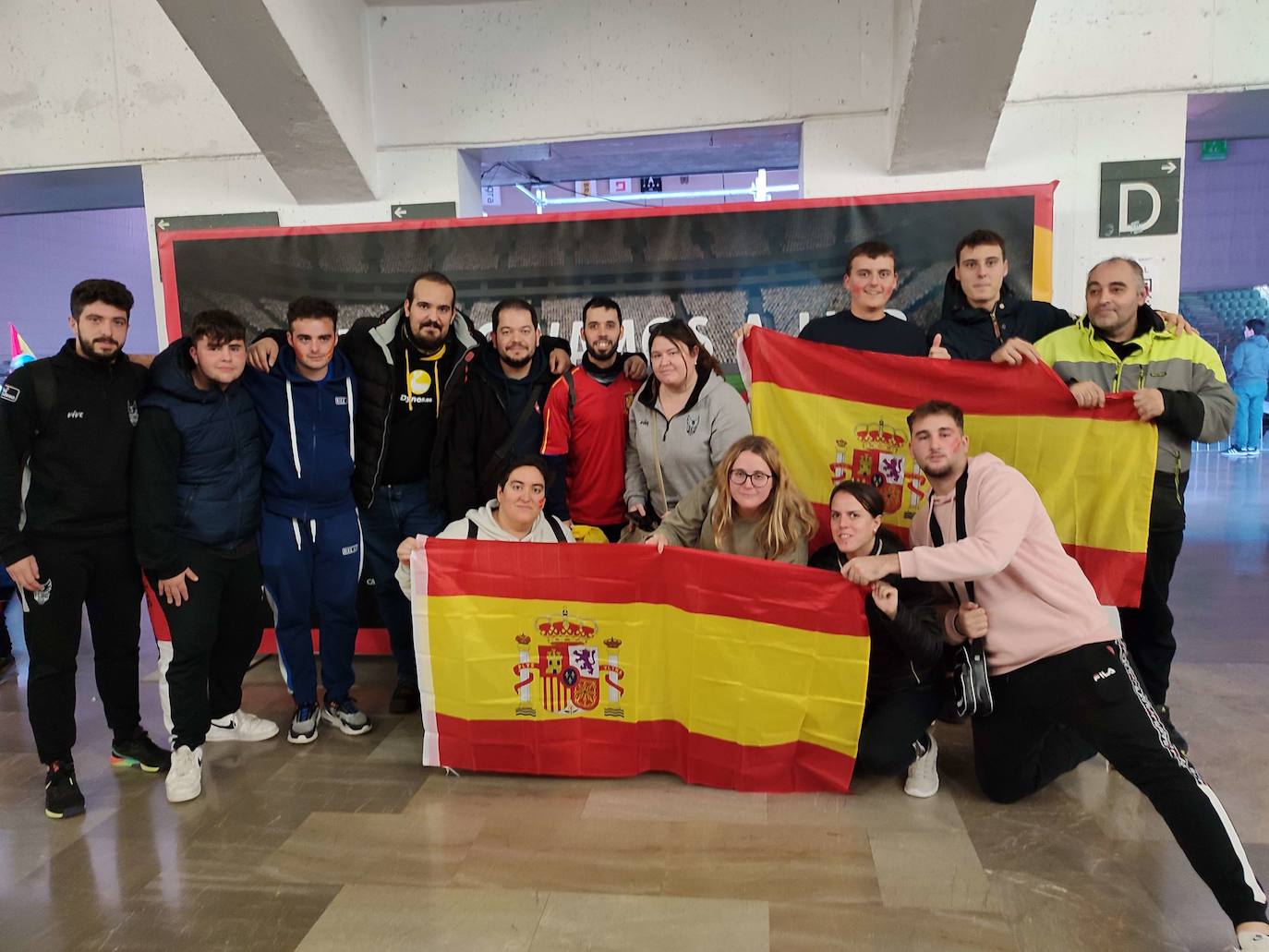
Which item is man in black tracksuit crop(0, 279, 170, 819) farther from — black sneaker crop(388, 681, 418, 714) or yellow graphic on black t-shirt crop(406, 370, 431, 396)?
black sneaker crop(388, 681, 418, 714)

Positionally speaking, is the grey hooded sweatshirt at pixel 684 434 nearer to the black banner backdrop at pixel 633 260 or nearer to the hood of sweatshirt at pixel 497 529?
the hood of sweatshirt at pixel 497 529

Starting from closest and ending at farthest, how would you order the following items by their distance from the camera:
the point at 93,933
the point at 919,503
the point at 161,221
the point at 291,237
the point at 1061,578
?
1. the point at 93,933
2. the point at 1061,578
3. the point at 919,503
4. the point at 291,237
5. the point at 161,221

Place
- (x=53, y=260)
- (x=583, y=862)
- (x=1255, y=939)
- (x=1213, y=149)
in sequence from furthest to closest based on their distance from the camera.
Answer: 1. (x=53, y=260)
2. (x=1213, y=149)
3. (x=583, y=862)
4. (x=1255, y=939)

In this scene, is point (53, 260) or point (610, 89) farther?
point (53, 260)

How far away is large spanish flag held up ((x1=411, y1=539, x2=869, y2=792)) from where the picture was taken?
275 cm

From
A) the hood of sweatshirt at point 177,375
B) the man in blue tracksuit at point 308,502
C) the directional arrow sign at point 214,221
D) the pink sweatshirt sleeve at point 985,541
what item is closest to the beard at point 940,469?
the pink sweatshirt sleeve at point 985,541

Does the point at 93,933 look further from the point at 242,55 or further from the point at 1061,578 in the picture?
the point at 242,55

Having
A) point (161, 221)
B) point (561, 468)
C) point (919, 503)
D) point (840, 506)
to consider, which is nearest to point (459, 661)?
point (561, 468)

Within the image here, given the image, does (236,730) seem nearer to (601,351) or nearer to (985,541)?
(601,351)

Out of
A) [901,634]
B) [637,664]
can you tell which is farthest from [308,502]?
[901,634]

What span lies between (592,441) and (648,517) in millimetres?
395

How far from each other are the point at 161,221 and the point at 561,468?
3451mm

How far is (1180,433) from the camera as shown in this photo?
300cm

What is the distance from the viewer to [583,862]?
2.44m
